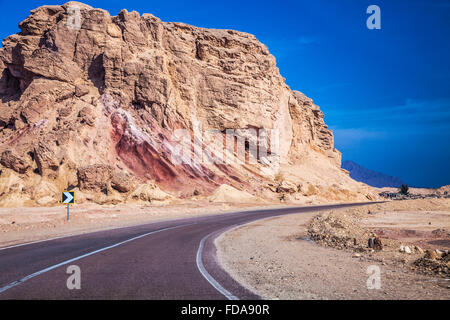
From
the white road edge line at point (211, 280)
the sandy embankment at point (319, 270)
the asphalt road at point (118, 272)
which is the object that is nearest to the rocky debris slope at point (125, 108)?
the asphalt road at point (118, 272)

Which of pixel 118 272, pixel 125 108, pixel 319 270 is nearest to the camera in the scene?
pixel 118 272

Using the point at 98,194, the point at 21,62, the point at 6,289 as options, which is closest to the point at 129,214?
the point at 98,194

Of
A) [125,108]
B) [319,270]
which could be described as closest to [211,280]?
[319,270]

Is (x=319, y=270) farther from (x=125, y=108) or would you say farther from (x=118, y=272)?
(x=125, y=108)

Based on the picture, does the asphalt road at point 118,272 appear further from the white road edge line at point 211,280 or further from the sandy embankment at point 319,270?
the sandy embankment at point 319,270

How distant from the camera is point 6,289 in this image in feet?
19.2

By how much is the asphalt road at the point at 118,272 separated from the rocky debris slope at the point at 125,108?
76.3 ft

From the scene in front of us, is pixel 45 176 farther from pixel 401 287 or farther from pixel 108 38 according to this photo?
pixel 401 287

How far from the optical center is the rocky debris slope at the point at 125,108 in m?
35.2

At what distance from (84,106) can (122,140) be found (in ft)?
23.2

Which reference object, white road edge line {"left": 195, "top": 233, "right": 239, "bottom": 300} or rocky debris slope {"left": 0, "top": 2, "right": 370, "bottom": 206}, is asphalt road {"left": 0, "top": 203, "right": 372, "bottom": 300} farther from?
rocky debris slope {"left": 0, "top": 2, "right": 370, "bottom": 206}

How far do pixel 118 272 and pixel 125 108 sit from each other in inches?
1580

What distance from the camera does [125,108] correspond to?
146ft

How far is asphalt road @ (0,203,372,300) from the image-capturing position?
568 centimetres
